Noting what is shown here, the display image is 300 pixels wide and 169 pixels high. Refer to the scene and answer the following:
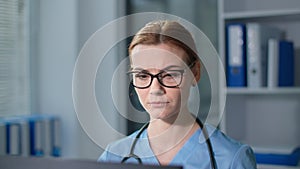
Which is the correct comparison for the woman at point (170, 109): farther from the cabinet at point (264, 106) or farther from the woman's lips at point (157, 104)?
the cabinet at point (264, 106)

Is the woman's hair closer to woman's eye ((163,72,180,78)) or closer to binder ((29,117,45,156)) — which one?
woman's eye ((163,72,180,78))

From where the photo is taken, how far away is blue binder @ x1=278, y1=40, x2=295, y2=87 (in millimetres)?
1971

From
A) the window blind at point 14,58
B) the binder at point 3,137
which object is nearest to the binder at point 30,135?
the binder at point 3,137

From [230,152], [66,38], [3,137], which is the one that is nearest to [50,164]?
[230,152]

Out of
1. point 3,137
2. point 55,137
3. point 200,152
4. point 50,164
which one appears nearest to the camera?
point 50,164

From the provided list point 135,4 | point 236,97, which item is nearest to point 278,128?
point 236,97

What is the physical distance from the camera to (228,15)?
207 centimetres

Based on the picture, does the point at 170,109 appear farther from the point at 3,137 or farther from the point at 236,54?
the point at 3,137

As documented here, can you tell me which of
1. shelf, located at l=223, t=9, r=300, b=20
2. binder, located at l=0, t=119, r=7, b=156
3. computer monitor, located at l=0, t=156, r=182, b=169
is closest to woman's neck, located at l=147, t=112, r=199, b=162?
computer monitor, located at l=0, t=156, r=182, b=169

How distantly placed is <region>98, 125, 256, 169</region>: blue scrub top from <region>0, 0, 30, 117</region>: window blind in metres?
1.70

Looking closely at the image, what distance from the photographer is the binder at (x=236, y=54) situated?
77.7 inches

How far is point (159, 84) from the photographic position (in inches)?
23.4

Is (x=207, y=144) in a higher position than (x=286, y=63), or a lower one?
lower

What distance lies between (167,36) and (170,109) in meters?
0.11
